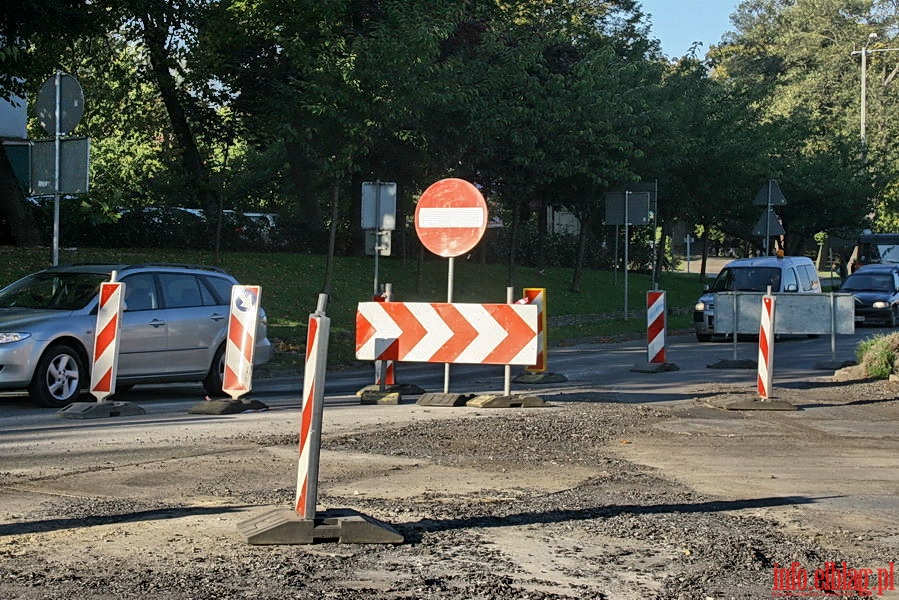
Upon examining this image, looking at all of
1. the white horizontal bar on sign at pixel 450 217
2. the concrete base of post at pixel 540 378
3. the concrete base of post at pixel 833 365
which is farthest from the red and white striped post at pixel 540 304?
the concrete base of post at pixel 833 365

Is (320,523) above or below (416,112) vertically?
below

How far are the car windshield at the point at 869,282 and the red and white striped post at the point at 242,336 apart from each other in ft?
86.1

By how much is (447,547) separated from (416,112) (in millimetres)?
20829

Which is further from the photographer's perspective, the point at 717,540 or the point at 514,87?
the point at 514,87

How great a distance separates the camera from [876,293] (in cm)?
3569

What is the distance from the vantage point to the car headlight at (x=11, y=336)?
13.8 meters

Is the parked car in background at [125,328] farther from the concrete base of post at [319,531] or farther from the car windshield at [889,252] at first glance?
the car windshield at [889,252]

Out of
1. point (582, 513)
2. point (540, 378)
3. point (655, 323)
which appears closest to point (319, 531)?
point (582, 513)

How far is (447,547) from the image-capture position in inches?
268

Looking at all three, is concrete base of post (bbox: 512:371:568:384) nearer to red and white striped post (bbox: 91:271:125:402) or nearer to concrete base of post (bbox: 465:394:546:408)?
concrete base of post (bbox: 465:394:546:408)

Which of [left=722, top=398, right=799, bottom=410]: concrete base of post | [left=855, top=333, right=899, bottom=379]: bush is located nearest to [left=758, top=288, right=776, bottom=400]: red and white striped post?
[left=722, top=398, right=799, bottom=410]: concrete base of post

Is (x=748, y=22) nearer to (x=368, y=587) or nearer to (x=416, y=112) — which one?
(x=416, y=112)

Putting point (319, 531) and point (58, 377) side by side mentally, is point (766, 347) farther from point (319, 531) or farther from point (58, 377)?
point (319, 531)

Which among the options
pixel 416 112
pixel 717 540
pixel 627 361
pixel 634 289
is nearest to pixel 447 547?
pixel 717 540
